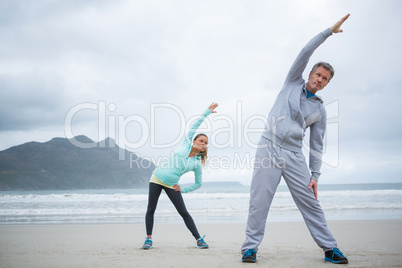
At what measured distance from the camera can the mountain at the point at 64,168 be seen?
166 feet

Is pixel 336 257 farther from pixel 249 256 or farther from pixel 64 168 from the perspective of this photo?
pixel 64 168

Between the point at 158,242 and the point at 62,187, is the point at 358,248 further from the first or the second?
the point at 62,187

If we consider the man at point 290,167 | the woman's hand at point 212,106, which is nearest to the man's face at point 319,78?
the man at point 290,167

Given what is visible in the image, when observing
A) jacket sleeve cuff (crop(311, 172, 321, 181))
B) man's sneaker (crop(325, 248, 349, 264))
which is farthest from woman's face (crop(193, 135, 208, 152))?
man's sneaker (crop(325, 248, 349, 264))

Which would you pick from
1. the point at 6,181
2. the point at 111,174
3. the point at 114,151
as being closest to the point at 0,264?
the point at 6,181

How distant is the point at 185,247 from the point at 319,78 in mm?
2957

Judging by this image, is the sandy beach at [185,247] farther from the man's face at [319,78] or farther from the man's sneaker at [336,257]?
the man's face at [319,78]

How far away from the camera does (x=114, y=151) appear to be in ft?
246

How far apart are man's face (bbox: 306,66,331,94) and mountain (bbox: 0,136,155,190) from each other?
4590 cm

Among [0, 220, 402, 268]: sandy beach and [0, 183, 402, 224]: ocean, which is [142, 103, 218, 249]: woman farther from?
[0, 183, 402, 224]: ocean

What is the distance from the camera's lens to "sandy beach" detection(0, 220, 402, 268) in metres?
3.21

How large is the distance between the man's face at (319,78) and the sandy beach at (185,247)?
1.74 m

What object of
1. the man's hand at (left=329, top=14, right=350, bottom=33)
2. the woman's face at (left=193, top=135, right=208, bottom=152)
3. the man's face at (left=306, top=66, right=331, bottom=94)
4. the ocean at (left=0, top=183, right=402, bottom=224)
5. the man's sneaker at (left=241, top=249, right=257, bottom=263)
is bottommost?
the ocean at (left=0, top=183, right=402, bottom=224)

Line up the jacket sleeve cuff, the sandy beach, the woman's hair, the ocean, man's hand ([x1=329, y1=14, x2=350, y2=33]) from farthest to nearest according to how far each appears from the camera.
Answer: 1. the ocean
2. the woman's hair
3. the sandy beach
4. the jacket sleeve cuff
5. man's hand ([x1=329, y1=14, x2=350, y2=33])
